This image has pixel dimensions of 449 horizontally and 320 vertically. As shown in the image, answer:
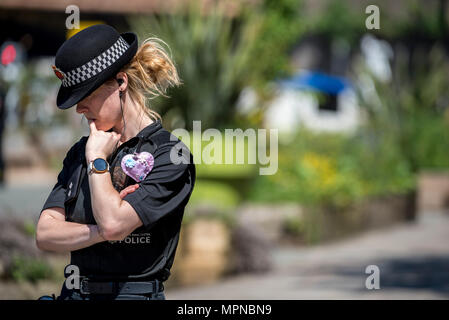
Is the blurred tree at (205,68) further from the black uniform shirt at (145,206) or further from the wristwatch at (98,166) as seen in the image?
the wristwatch at (98,166)

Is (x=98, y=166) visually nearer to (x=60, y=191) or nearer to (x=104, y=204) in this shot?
(x=104, y=204)

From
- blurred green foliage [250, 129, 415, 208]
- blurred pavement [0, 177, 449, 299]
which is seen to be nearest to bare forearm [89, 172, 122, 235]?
blurred pavement [0, 177, 449, 299]

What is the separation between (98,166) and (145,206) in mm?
221

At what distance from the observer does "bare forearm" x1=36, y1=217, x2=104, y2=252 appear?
2.99 meters

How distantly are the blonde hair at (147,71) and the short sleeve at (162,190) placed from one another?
234 millimetres

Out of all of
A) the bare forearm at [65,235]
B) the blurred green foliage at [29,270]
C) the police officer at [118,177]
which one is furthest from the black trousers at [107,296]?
the blurred green foliage at [29,270]

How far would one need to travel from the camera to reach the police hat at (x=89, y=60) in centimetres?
300

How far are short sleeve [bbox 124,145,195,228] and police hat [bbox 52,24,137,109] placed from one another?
1.17 ft

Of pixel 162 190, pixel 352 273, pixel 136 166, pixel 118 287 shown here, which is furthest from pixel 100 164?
pixel 352 273

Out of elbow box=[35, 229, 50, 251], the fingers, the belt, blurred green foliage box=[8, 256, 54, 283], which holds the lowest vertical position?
the belt

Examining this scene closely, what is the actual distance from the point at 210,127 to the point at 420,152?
297 inches

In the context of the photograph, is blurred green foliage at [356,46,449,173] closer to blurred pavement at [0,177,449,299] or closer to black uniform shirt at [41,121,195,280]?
blurred pavement at [0,177,449,299]

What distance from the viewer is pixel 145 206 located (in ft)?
9.73

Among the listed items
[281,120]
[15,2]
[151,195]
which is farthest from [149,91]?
[281,120]
